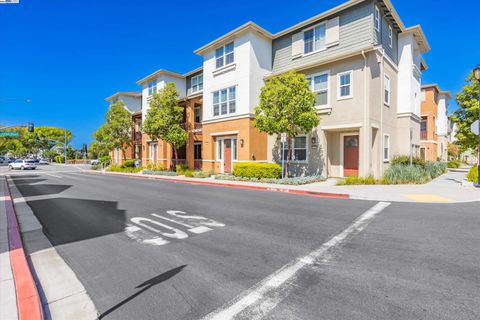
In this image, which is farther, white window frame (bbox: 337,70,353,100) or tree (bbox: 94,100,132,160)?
tree (bbox: 94,100,132,160)

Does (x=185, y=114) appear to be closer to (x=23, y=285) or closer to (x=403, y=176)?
(x=403, y=176)

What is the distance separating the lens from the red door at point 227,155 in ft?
65.6

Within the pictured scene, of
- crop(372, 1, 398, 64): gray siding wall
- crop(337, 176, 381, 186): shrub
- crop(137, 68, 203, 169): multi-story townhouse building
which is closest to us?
crop(337, 176, 381, 186): shrub

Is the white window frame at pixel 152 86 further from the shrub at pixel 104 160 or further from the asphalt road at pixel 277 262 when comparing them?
the asphalt road at pixel 277 262

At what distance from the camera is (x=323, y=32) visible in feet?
54.2

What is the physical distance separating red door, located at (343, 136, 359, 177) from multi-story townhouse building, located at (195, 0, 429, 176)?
6 centimetres

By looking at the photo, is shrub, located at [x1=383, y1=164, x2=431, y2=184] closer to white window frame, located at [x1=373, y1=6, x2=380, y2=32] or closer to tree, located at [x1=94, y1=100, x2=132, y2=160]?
white window frame, located at [x1=373, y1=6, x2=380, y2=32]

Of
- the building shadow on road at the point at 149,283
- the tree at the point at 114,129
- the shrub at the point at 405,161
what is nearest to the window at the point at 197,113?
the tree at the point at 114,129

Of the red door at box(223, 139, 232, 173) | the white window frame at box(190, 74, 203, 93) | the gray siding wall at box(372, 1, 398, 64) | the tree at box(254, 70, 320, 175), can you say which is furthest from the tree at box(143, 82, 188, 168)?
the gray siding wall at box(372, 1, 398, 64)

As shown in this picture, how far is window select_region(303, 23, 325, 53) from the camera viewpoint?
16.6 meters

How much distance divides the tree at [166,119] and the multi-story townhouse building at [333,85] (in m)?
2.59

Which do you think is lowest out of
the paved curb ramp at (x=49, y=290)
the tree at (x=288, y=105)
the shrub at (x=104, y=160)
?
the paved curb ramp at (x=49, y=290)

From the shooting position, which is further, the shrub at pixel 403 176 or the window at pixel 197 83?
the window at pixel 197 83

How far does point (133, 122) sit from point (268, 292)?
3386cm
